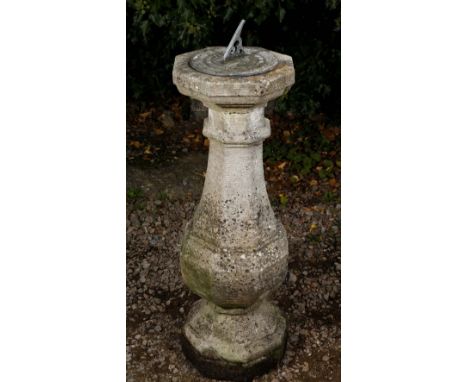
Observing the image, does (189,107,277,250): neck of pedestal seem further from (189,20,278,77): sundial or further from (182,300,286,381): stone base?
(182,300,286,381): stone base

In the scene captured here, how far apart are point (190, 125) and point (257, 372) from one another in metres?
2.89

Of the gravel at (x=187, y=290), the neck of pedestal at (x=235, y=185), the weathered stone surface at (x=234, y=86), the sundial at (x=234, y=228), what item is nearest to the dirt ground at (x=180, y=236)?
the gravel at (x=187, y=290)

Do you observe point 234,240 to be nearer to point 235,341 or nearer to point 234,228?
point 234,228

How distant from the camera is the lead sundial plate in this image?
2688 millimetres

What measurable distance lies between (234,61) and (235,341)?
4.26 ft

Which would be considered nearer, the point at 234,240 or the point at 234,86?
the point at 234,86

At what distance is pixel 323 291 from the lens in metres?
3.97

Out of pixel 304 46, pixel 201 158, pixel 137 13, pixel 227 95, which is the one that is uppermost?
pixel 227 95

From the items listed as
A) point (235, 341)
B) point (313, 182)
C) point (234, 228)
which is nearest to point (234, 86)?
point (234, 228)

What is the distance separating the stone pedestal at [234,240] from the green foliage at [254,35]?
6.22ft

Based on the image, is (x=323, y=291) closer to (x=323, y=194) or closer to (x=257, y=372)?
(x=257, y=372)

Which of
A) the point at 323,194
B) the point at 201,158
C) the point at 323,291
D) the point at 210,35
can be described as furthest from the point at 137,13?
the point at 323,291

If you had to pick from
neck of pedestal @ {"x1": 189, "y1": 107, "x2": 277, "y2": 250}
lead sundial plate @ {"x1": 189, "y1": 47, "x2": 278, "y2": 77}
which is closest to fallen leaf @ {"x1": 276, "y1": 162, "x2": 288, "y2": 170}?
neck of pedestal @ {"x1": 189, "y1": 107, "x2": 277, "y2": 250}

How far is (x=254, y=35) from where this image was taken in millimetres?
5301
